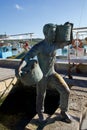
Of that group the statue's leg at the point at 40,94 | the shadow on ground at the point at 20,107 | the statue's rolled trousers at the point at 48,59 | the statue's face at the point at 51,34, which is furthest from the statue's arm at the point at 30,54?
the shadow on ground at the point at 20,107

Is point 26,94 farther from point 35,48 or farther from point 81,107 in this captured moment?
point 35,48

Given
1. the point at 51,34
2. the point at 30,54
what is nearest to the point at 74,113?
the point at 30,54

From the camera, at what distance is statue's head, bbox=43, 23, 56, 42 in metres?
3.27

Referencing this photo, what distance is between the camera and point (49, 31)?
3291 millimetres

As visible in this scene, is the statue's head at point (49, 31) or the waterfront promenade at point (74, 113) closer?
the statue's head at point (49, 31)

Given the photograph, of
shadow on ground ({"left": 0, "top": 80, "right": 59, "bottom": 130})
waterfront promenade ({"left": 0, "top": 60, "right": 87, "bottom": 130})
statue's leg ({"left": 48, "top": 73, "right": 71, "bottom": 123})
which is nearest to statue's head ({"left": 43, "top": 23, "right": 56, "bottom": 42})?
statue's leg ({"left": 48, "top": 73, "right": 71, "bottom": 123})

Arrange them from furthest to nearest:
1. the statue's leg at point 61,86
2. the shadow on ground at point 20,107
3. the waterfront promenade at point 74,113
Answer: the shadow on ground at point 20,107 < the waterfront promenade at point 74,113 < the statue's leg at point 61,86

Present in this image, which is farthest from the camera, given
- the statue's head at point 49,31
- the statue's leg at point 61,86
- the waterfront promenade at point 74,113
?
the waterfront promenade at point 74,113

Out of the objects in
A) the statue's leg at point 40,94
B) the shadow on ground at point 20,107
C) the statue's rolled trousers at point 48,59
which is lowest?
the shadow on ground at point 20,107

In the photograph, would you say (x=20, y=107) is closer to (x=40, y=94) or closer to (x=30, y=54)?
(x=40, y=94)

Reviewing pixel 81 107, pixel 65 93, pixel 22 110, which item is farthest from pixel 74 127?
pixel 22 110

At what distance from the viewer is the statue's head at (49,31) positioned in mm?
3266

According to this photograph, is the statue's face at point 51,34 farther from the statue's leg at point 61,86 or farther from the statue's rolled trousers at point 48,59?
the statue's leg at point 61,86

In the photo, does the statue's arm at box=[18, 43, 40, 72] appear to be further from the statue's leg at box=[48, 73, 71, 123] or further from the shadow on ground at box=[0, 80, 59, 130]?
the shadow on ground at box=[0, 80, 59, 130]
